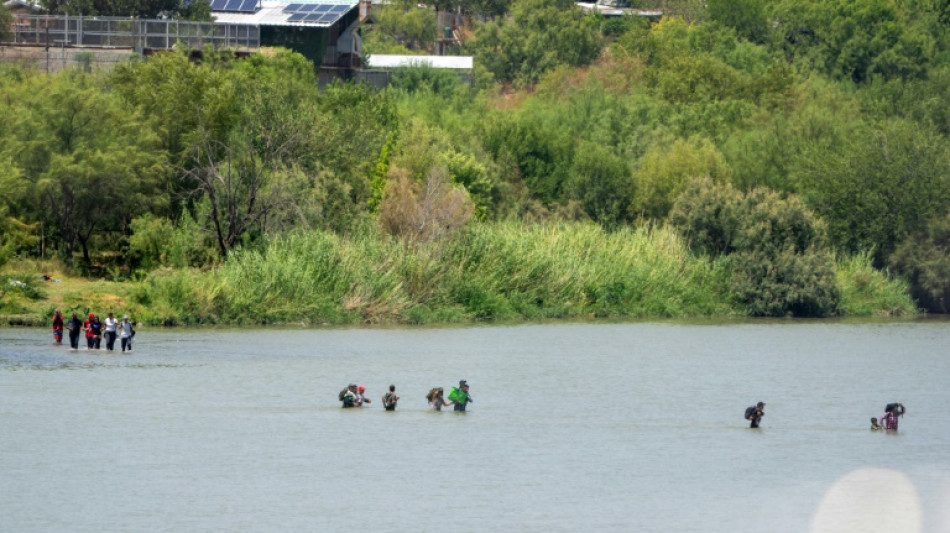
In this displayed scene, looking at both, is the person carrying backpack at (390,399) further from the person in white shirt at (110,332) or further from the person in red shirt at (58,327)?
the person in red shirt at (58,327)

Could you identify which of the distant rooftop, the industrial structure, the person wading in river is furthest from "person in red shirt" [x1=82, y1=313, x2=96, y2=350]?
the distant rooftop

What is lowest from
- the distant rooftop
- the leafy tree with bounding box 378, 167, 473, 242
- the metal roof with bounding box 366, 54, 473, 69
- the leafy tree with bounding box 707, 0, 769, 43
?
the leafy tree with bounding box 378, 167, 473, 242

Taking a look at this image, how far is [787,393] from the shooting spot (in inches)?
2372

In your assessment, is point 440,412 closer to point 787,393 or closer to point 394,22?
point 787,393

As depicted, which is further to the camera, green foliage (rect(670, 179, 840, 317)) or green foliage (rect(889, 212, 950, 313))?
green foliage (rect(889, 212, 950, 313))

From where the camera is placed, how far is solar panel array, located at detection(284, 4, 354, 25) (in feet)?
A: 372

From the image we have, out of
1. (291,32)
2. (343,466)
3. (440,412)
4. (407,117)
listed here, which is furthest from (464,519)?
(291,32)

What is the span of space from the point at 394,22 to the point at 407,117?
79.1 m

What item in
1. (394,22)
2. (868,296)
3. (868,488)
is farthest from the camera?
(394,22)

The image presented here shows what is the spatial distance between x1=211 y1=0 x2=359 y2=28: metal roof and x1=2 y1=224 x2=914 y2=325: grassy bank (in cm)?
2717

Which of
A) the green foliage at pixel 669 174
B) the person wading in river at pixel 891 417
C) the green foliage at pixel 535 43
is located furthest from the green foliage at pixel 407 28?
the person wading in river at pixel 891 417

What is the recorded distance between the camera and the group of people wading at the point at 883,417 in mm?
50062

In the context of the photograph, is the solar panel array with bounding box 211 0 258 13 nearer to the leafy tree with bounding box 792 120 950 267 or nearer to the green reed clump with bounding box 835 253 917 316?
the leafy tree with bounding box 792 120 950 267

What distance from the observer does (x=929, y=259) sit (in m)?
93.6
